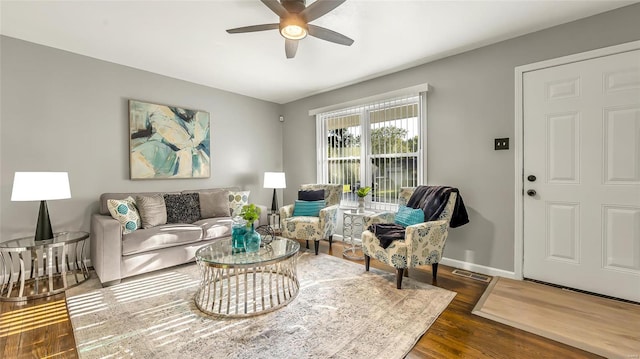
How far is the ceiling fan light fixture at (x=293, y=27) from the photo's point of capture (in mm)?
2023

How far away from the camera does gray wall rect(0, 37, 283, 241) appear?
2721 mm

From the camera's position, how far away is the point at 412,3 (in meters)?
2.18

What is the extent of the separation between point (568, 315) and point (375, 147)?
2.62 m

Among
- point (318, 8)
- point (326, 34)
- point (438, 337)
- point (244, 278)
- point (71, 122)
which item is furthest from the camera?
point (71, 122)

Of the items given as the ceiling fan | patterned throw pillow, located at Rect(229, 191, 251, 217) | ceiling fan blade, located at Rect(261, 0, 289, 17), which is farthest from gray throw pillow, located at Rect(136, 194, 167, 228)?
ceiling fan blade, located at Rect(261, 0, 289, 17)

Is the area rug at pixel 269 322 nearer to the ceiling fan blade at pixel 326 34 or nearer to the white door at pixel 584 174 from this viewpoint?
the white door at pixel 584 174

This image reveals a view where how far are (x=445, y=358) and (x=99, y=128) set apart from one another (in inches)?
162

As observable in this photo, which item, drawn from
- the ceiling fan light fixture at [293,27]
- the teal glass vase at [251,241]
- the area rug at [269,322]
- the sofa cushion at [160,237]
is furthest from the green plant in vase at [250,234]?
the ceiling fan light fixture at [293,27]

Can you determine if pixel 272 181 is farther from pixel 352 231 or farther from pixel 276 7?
pixel 276 7

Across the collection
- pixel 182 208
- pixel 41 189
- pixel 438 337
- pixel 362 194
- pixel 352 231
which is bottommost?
pixel 438 337

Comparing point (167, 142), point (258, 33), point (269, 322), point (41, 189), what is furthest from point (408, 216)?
point (41, 189)

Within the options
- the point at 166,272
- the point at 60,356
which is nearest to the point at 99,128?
the point at 166,272

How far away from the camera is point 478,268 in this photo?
2.95 metres

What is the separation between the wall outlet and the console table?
427 centimetres
